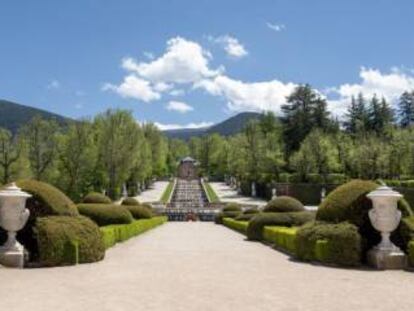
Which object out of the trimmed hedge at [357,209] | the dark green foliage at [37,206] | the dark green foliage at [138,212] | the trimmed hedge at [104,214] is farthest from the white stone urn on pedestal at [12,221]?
the dark green foliage at [138,212]

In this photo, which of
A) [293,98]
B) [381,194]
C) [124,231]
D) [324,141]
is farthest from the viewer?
[293,98]

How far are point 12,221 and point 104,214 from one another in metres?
12.5

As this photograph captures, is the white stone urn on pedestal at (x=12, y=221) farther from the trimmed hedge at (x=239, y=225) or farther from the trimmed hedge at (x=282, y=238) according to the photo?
the trimmed hedge at (x=239, y=225)

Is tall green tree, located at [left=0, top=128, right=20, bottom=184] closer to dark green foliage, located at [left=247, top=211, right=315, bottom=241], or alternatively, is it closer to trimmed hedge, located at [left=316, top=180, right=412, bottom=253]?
dark green foliage, located at [left=247, top=211, right=315, bottom=241]

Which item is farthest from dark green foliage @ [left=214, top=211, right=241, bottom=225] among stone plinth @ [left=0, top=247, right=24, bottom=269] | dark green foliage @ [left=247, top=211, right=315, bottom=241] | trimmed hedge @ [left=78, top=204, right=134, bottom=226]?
stone plinth @ [left=0, top=247, right=24, bottom=269]

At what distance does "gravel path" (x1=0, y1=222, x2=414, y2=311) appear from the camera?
8.30 m

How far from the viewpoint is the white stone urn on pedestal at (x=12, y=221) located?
42.7ft

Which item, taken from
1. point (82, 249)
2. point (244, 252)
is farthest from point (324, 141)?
point (82, 249)

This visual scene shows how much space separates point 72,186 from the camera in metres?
58.4

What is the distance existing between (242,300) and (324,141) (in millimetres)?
64336

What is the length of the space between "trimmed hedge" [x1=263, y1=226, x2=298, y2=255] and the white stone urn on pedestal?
7600mm

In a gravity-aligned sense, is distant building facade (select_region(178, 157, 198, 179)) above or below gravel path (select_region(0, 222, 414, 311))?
above

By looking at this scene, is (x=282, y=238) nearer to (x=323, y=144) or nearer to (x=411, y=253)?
(x=411, y=253)

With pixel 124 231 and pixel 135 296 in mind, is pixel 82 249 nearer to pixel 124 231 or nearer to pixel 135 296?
pixel 135 296
